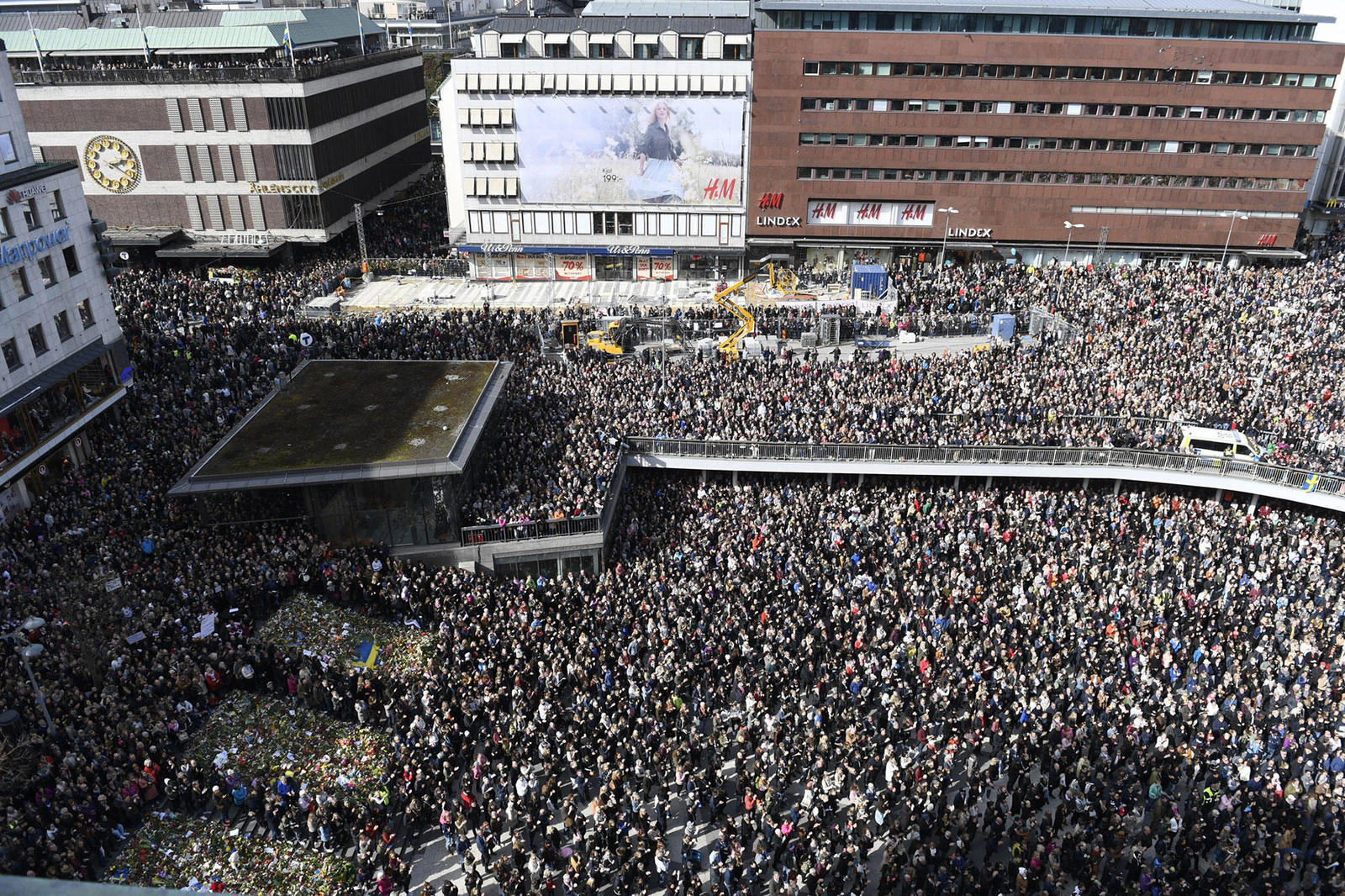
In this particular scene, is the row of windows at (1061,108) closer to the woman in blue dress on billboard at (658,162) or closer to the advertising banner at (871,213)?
the advertising banner at (871,213)

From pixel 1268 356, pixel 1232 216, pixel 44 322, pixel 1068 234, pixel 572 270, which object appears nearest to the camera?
pixel 44 322

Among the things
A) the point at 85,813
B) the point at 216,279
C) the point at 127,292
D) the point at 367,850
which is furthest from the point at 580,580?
the point at 216,279

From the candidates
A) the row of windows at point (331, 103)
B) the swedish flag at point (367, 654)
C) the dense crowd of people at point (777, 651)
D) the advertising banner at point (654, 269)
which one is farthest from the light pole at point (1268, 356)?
the row of windows at point (331, 103)

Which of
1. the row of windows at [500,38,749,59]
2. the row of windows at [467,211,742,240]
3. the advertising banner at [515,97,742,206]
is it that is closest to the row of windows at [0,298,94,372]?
the row of windows at [467,211,742,240]

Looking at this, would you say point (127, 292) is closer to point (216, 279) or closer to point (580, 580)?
point (216, 279)

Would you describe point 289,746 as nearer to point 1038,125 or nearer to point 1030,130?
point 1030,130

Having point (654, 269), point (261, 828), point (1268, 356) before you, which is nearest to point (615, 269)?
point (654, 269)
